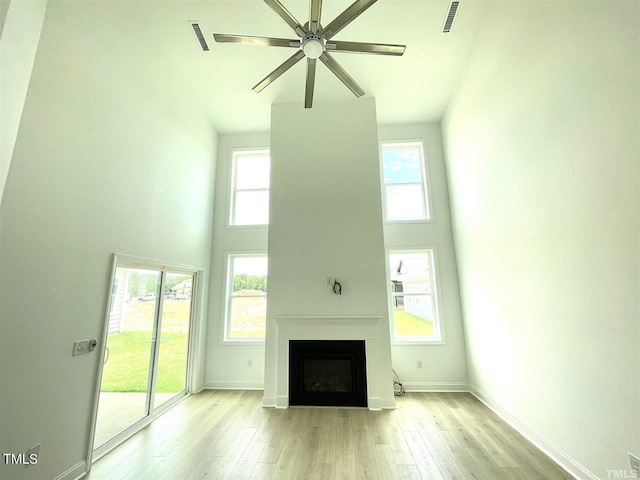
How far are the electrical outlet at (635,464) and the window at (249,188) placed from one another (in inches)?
195

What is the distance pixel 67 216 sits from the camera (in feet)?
7.61

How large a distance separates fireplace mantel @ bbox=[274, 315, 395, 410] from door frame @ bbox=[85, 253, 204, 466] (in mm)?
1527

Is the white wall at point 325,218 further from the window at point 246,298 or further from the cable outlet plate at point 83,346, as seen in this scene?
the cable outlet plate at point 83,346

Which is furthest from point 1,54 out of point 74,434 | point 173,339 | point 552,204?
point 552,204

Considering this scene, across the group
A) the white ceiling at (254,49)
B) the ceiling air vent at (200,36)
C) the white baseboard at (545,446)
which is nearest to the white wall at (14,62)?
the white ceiling at (254,49)

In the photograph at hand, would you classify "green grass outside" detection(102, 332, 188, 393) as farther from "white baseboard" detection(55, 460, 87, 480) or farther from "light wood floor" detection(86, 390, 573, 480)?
"white baseboard" detection(55, 460, 87, 480)

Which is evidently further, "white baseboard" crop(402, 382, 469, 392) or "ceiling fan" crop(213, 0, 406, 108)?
"white baseboard" crop(402, 382, 469, 392)

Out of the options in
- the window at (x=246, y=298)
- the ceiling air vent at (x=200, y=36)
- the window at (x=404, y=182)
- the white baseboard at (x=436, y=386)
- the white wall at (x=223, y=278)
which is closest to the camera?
the ceiling air vent at (x=200, y=36)

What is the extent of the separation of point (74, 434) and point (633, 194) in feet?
14.9

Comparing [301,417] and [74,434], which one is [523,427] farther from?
[74,434]

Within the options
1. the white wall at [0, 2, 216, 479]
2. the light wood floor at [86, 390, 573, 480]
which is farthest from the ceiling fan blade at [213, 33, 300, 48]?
the light wood floor at [86, 390, 573, 480]

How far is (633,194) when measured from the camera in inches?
68.3

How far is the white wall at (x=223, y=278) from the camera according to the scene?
15.5 ft

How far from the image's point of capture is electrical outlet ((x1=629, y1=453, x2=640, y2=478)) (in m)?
1.75
